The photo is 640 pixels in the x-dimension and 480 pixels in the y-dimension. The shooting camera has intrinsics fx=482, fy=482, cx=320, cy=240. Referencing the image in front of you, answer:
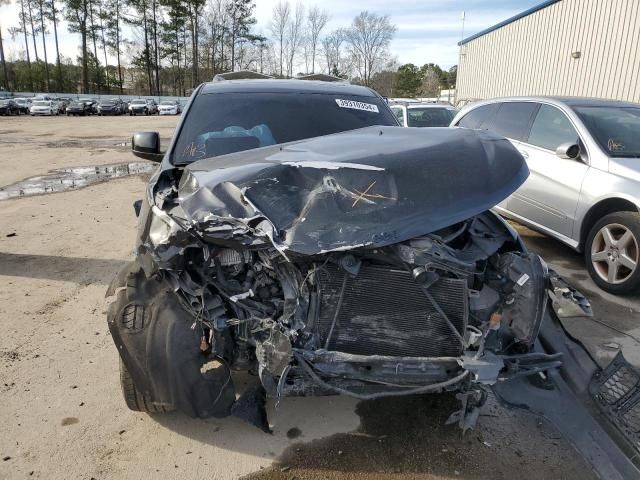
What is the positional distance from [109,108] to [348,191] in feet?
164

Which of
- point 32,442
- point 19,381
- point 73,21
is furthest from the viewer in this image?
point 73,21

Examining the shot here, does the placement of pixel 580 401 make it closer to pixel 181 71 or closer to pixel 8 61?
pixel 181 71

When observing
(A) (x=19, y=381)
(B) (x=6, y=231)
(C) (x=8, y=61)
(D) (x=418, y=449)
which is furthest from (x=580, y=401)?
(C) (x=8, y=61)

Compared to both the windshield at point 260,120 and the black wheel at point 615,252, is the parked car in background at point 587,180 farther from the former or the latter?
the windshield at point 260,120

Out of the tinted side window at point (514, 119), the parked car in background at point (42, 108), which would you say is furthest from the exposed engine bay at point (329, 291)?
the parked car in background at point (42, 108)

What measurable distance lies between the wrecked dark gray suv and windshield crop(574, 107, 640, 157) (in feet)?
10.0

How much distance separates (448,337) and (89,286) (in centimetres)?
378

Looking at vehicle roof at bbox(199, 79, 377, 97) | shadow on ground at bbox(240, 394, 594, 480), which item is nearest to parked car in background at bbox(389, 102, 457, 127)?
vehicle roof at bbox(199, 79, 377, 97)

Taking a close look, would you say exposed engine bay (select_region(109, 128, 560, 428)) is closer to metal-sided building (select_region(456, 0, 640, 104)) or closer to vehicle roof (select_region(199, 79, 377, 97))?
vehicle roof (select_region(199, 79, 377, 97))

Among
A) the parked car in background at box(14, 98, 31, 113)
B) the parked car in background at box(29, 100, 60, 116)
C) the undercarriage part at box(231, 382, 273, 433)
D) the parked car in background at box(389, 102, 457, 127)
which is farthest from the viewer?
the parked car in background at box(14, 98, 31, 113)

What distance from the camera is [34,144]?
19.2m

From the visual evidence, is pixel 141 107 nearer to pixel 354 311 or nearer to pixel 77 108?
pixel 77 108

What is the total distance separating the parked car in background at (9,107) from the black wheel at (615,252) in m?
A: 47.7

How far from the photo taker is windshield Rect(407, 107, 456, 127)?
10.9 m
